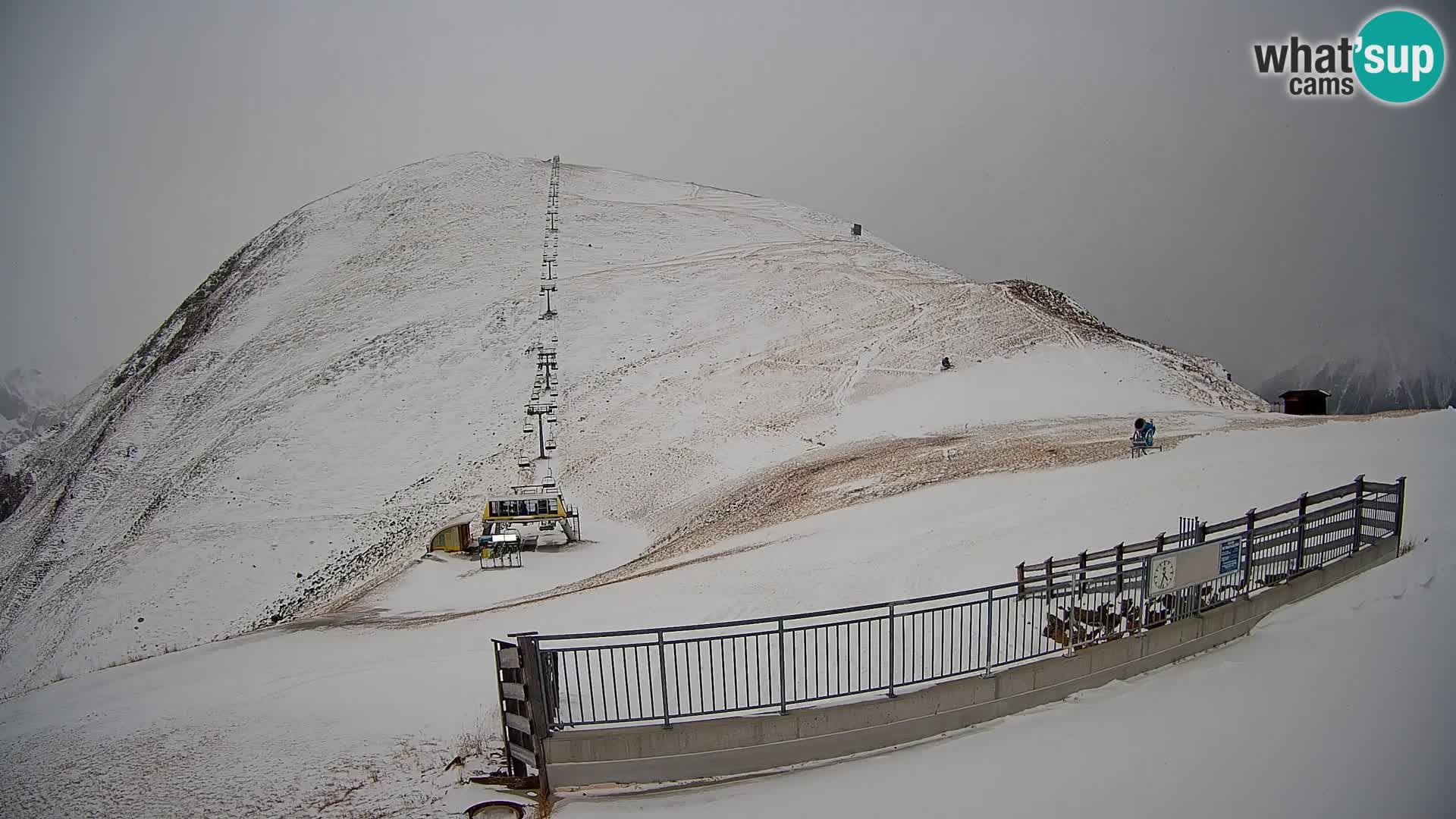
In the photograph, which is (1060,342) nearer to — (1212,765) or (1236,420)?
(1236,420)

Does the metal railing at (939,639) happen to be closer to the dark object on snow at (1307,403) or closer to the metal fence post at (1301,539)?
the metal fence post at (1301,539)

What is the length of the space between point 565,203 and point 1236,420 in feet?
169

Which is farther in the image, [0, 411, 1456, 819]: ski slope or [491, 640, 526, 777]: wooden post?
[491, 640, 526, 777]: wooden post

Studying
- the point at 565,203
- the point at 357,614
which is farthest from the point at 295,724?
the point at 565,203

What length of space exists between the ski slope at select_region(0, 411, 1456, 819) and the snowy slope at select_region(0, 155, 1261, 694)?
3.43m

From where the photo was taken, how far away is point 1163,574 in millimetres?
9688

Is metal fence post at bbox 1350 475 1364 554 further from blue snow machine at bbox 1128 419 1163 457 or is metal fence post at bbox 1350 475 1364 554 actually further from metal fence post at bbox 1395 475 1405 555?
blue snow machine at bbox 1128 419 1163 457

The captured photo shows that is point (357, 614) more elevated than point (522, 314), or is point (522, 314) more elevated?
point (522, 314)

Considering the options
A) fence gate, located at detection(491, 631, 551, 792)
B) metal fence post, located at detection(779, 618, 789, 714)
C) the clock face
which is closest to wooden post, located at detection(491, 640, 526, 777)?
fence gate, located at detection(491, 631, 551, 792)

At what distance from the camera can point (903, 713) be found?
28.9ft

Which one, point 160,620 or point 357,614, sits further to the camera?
point 160,620

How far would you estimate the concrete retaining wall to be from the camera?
324 inches

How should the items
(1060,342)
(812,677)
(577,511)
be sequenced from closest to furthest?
(812,677)
(577,511)
(1060,342)

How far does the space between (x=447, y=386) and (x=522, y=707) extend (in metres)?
37.8
